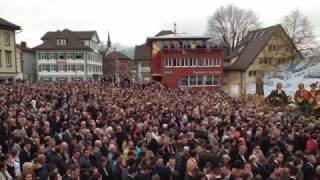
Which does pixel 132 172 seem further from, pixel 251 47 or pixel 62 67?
pixel 62 67

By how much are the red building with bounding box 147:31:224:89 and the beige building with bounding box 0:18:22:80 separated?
61.0ft

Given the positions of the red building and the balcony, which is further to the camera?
the red building

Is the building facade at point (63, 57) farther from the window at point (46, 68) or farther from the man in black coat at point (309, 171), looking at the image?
the man in black coat at point (309, 171)

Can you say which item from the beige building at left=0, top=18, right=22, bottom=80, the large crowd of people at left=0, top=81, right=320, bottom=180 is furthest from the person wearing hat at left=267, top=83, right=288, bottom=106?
the beige building at left=0, top=18, right=22, bottom=80

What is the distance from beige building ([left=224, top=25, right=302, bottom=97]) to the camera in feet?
174

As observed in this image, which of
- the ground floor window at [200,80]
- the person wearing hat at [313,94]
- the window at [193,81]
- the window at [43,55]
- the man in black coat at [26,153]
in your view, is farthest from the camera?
the window at [43,55]

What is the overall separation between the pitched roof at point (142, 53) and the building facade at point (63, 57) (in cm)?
1514

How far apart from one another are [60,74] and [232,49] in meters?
29.7

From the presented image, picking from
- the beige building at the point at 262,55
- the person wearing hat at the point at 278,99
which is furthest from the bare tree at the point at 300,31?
the person wearing hat at the point at 278,99

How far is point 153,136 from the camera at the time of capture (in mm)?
11875

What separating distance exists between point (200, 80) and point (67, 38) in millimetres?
27378

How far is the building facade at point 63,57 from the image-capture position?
6981 centimetres

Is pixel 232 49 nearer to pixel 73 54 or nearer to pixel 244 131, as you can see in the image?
pixel 73 54

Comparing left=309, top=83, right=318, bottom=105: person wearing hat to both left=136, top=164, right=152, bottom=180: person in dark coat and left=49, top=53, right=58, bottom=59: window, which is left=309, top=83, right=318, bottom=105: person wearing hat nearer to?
left=136, top=164, right=152, bottom=180: person in dark coat
